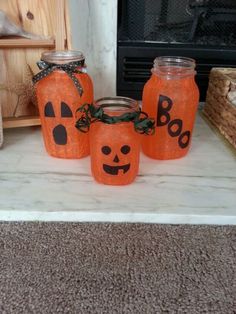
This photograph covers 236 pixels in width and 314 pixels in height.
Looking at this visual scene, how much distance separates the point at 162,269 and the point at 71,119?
386 millimetres

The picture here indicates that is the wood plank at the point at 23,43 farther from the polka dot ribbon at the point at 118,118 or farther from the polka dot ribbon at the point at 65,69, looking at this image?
the polka dot ribbon at the point at 118,118

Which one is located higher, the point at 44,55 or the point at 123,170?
the point at 44,55

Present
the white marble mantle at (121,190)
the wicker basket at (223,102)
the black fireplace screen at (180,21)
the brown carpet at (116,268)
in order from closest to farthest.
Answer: the brown carpet at (116,268)
the white marble mantle at (121,190)
the wicker basket at (223,102)
the black fireplace screen at (180,21)

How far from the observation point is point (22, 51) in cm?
87

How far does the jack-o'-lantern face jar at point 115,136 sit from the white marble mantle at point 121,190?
3 centimetres

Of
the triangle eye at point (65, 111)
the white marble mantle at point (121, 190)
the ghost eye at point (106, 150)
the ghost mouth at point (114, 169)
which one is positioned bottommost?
the white marble mantle at point (121, 190)

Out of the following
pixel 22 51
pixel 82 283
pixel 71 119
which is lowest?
pixel 82 283

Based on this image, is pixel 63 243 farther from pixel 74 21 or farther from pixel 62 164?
pixel 74 21

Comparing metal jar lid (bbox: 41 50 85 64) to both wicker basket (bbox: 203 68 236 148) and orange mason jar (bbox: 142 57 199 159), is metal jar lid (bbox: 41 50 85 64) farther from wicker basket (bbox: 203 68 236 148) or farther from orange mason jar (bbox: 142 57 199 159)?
wicker basket (bbox: 203 68 236 148)

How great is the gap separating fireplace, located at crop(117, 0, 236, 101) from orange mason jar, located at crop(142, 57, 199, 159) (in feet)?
1.03

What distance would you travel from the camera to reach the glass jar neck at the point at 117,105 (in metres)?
0.67

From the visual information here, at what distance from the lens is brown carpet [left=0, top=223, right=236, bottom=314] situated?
50 centimetres

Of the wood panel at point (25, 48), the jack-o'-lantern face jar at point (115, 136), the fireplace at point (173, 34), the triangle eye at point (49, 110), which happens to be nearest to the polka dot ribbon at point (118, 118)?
the jack-o'-lantern face jar at point (115, 136)

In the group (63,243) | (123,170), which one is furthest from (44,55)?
(63,243)
